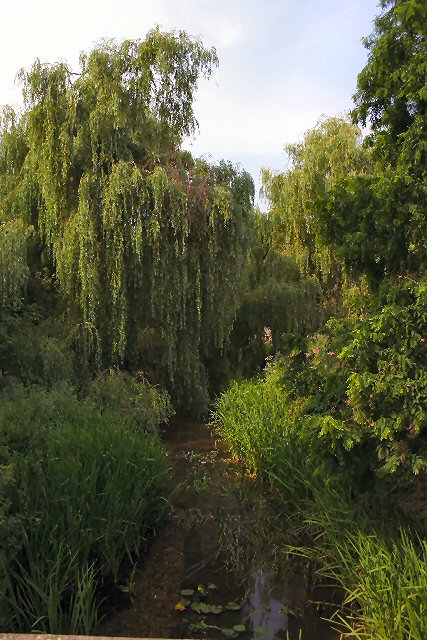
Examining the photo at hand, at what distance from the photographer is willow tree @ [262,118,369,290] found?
42.8ft

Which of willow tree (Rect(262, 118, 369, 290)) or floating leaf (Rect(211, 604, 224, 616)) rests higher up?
willow tree (Rect(262, 118, 369, 290))

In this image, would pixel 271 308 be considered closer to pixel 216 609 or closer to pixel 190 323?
pixel 190 323

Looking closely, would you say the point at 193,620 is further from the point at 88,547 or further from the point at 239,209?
the point at 239,209

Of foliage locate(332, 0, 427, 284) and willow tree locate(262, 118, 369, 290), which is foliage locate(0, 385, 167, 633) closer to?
foliage locate(332, 0, 427, 284)

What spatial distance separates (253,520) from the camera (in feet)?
18.5

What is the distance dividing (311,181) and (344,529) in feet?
33.9

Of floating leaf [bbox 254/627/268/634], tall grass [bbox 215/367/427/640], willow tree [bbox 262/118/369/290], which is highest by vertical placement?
willow tree [bbox 262/118/369/290]

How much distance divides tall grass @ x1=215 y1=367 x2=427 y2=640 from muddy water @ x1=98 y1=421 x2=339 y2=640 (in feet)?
0.90

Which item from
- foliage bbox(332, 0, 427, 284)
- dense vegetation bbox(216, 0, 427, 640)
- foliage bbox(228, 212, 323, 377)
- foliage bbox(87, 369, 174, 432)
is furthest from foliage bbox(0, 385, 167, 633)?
foliage bbox(228, 212, 323, 377)

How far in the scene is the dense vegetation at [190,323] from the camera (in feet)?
12.0

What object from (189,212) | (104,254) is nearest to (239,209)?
(189,212)

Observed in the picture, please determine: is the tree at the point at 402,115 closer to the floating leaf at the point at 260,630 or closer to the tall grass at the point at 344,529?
the tall grass at the point at 344,529

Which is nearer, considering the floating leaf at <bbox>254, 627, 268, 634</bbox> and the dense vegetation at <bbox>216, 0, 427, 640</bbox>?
the dense vegetation at <bbox>216, 0, 427, 640</bbox>

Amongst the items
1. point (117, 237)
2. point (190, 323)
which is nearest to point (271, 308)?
point (190, 323)
